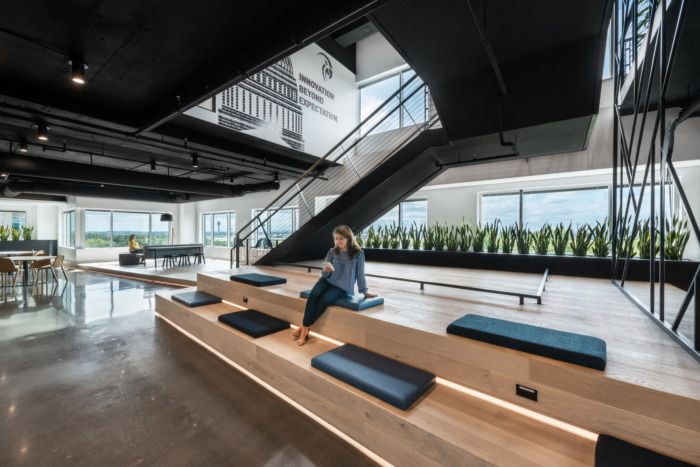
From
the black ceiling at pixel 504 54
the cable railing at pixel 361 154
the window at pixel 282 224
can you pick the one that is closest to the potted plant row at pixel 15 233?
the window at pixel 282 224

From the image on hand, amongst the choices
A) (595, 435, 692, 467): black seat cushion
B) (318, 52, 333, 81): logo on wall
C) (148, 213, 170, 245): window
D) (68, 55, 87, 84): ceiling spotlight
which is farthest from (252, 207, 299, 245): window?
(595, 435, 692, 467): black seat cushion

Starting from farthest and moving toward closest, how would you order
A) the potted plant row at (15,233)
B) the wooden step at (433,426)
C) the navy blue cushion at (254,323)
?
the potted plant row at (15,233) < the navy blue cushion at (254,323) < the wooden step at (433,426)

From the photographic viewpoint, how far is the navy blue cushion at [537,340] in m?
1.55

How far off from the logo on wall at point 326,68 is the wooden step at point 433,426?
7547 mm

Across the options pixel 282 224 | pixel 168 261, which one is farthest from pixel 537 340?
pixel 168 261

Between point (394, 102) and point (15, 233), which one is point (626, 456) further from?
point (15, 233)

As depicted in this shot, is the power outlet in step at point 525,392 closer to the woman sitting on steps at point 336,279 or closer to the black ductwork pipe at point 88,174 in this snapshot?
the woman sitting on steps at point 336,279

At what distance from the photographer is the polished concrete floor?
6.05ft

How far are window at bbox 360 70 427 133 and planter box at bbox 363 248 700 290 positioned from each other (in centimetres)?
356

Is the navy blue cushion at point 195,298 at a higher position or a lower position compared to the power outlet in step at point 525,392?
lower

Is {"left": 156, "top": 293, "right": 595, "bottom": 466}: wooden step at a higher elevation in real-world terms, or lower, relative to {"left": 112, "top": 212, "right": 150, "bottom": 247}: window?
lower

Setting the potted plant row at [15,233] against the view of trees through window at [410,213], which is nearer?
the view of trees through window at [410,213]

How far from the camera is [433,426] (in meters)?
1.57

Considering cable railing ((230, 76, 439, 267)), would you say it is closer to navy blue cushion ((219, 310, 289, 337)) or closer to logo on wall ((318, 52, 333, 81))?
logo on wall ((318, 52, 333, 81))
